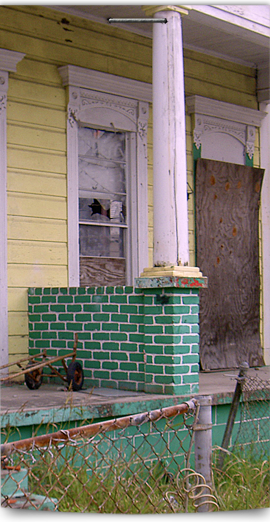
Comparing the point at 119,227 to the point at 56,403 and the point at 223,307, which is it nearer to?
the point at 223,307

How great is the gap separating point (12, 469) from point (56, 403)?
3.08 m

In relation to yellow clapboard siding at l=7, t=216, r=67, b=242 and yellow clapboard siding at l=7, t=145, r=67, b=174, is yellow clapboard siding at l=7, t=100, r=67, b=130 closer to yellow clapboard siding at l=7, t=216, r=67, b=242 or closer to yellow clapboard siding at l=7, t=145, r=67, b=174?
yellow clapboard siding at l=7, t=145, r=67, b=174

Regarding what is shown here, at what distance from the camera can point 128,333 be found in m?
6.24

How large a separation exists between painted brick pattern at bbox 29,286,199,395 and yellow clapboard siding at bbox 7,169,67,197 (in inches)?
45.9

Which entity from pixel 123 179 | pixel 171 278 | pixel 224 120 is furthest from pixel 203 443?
pixel 224 120

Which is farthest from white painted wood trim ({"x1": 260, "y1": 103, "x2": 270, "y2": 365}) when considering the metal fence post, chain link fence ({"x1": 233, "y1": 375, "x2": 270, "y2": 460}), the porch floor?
the metal fence post

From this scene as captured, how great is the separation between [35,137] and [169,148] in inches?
76.5

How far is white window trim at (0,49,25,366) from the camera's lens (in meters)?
7.01

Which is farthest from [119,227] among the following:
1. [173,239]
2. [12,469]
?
[12,469]

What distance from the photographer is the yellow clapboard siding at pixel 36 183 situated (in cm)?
717

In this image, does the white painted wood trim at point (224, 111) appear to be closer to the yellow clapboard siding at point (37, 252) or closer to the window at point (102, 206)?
the window at point (102, 206)

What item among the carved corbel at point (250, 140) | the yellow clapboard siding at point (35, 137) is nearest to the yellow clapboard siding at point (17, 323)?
the yellow clapboard siding at point (35, 137)

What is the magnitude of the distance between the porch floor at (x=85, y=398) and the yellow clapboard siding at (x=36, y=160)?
2371 millimetres

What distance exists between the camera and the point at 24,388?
21.3 ft
